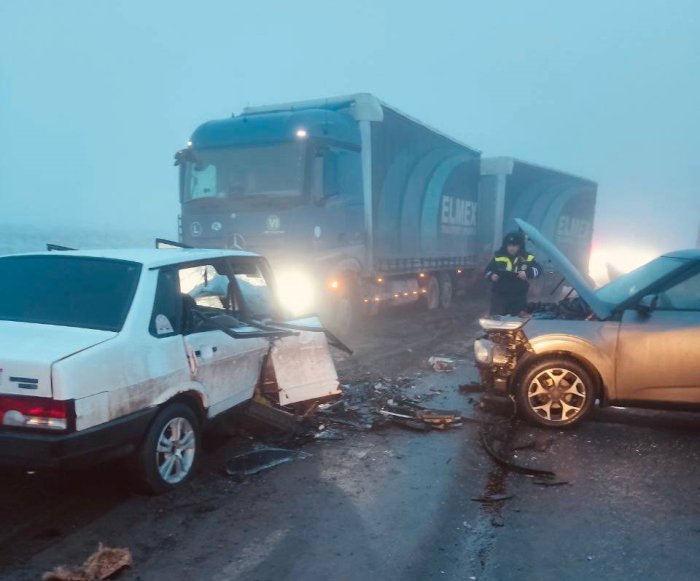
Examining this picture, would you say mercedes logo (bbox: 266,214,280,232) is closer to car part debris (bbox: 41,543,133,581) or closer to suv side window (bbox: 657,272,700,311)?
suv side window (bbox: 657,272,700,311)

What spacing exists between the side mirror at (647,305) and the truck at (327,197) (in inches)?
155

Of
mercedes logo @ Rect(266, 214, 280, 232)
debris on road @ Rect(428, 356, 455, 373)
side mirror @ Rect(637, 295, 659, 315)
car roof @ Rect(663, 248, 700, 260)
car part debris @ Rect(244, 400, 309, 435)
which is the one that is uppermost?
mercedes logo @ Rect(266, 214, 280, 232)

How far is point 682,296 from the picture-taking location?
5.30 meters

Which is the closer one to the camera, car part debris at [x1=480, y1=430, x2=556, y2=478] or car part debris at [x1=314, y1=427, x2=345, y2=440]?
car part debris at [x1=480, y1=430, x2=556, y2=478]

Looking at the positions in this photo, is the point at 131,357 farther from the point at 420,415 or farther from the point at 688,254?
the point at 688,254

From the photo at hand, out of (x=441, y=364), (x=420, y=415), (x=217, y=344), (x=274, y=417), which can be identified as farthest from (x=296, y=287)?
(x=217, y=344)

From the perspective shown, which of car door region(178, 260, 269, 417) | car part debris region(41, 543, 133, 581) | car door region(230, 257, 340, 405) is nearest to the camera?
car part debris region(41, 543, 133, 581)

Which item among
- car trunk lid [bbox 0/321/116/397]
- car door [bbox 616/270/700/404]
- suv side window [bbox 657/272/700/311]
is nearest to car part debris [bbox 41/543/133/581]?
car trunk lid [bbox 0/321/116/397]

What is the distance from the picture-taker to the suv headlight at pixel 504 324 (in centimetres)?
569

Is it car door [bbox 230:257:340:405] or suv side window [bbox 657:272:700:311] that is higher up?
suv side window [bbox 657:272:700:311]

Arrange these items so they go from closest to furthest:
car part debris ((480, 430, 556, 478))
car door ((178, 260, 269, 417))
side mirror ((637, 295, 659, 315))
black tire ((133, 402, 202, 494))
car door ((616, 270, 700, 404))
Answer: black tire ((133, 402, 202, 494))
car door ((178, 260, 269, 417))
car part debris ((480, 430, 556, 478))
car door ((616, 270, 700, 404))
side mirror ((637, 295, 659, 315))

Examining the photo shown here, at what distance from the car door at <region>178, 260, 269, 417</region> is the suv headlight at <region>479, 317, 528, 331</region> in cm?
234

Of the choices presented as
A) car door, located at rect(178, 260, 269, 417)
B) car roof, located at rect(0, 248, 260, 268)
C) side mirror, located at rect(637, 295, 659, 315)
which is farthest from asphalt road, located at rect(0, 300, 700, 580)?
car roof, located at rect(0, 248, 260, 268)

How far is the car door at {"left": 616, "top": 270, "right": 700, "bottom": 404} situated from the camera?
5.10 meters
